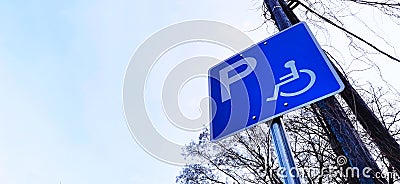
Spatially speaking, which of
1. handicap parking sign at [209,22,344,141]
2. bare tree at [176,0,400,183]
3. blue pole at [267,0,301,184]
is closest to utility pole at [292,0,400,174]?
bare tree at [176,0,400,183]

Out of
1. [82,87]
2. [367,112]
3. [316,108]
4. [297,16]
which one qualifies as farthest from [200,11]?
[82,87]

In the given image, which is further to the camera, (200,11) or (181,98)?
(200,11)

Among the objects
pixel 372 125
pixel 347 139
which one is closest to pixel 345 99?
pixel 372 125

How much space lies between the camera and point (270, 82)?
0.87 m

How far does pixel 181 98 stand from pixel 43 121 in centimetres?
471

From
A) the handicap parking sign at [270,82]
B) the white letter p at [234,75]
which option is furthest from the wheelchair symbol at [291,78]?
the white letter p at [234,75]

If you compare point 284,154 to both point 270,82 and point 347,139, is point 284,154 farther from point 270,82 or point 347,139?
point 347,139

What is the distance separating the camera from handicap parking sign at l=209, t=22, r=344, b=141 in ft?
2.61

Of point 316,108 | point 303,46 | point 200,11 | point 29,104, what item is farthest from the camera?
point 29,104

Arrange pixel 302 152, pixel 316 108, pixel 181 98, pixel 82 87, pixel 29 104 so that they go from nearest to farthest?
pixel 181 98
pixel 316 108
pixel 302 152
pixel 82 87
pixel 29 104

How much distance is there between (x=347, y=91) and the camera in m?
1.61

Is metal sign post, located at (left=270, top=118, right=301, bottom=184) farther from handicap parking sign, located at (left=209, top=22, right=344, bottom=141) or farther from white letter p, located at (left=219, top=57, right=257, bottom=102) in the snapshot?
white letter p, located at (left=219, top=57, right=257, bottom=102)

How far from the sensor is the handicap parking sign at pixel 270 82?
0.80 metres

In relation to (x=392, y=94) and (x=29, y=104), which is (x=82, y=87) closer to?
(x=29, y=104)
